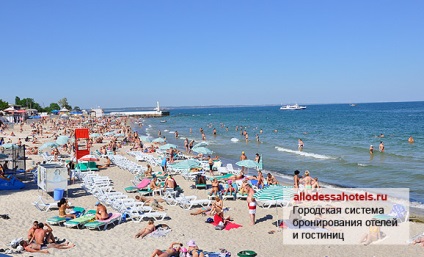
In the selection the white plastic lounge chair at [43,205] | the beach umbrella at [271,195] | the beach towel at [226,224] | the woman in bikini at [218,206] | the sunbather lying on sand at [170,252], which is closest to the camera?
the sunbather lying on sand at [170,252]

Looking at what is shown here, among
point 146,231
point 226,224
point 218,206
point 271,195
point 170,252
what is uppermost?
point 271,195

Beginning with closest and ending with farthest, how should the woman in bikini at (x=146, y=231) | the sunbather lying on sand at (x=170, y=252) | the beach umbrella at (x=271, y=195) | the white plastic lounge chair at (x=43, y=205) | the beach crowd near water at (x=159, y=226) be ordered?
1. the sunbather lying on sand at (x=170, y=252)
2. the beach crowd near water at (x=159, y=226)
3. the woman in bikini at (x=146, y=231)
4. the beach umbrella at (x=271, y=195)
5. the white plastic lounge chair at (x=43, y=205)

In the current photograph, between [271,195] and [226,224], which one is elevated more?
[271,195]

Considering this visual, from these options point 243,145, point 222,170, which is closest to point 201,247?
point 222,170

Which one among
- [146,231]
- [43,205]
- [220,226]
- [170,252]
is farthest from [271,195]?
[43,205]

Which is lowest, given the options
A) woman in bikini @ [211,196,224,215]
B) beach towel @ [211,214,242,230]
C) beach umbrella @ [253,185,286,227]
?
beach towel @ [211,214,242,230]

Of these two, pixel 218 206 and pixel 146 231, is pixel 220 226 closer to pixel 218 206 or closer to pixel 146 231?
pixel 218 206

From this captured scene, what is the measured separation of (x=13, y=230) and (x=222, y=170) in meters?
9.79

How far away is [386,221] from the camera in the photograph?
1024 cm

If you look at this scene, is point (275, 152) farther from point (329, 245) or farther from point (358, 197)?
point (329, 245)

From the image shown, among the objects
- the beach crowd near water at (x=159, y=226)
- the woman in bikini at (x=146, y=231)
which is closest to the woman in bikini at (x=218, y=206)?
the beach crowd near water at (x=159, y=226)

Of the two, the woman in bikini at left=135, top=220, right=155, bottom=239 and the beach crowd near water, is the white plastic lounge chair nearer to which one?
the beach crowd near water

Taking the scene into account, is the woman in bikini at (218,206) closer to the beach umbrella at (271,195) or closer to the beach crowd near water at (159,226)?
the beach crowd near water at (159,226)

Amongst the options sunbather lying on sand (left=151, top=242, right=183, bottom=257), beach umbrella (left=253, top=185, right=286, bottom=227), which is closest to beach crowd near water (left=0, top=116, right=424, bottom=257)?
sunbather lying on sand (left=151, top=242, right=183, bottom=257)
